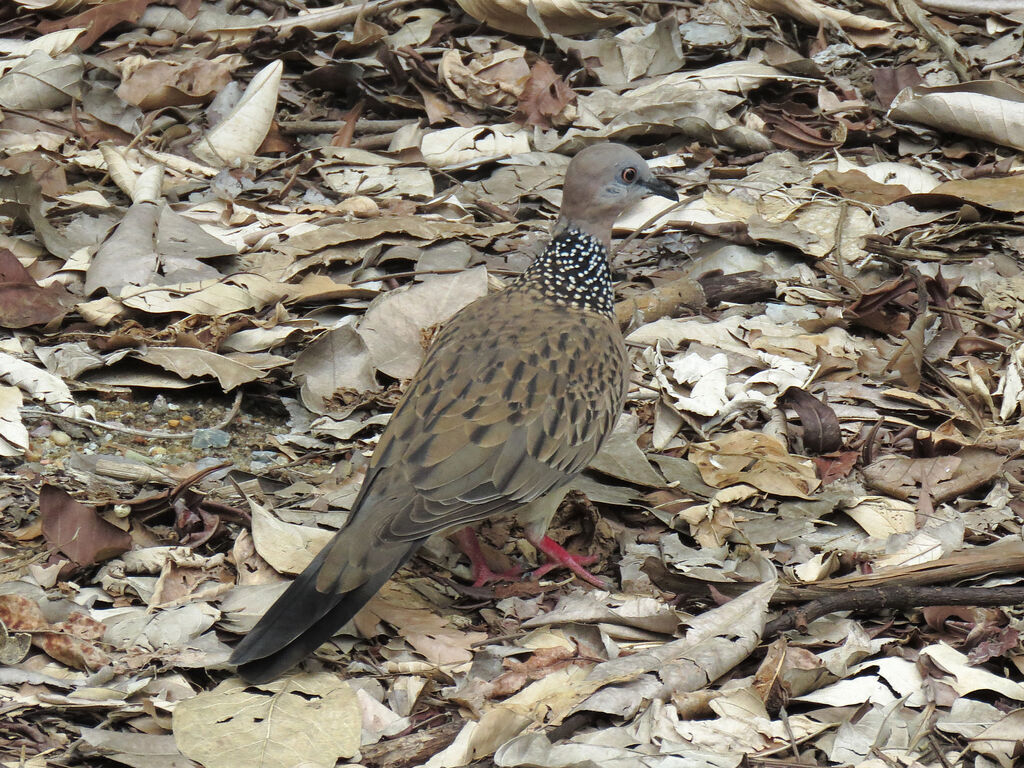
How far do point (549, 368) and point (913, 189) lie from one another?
274cm

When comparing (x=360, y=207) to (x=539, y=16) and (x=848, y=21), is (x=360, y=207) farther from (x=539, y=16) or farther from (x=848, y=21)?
(x=848, y=21)

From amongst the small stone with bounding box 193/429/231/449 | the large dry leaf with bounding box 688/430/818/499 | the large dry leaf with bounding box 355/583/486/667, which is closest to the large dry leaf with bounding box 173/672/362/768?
the large dry leaf with bounding box 355/583/486/667

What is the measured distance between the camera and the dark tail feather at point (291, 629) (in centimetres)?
384

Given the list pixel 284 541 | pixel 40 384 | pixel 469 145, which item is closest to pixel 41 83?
pixel 469 145

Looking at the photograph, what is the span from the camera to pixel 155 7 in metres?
7.68

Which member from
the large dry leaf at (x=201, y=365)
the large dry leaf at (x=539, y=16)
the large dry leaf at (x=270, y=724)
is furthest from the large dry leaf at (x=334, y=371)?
the large dry leaf at (x=539, y=16)

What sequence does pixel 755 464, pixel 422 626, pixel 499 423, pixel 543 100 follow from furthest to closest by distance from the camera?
1. pixel 543 100
2. pixel 755 464
3. pixel 499 423
4. pixel 422 626

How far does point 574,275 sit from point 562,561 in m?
1.15

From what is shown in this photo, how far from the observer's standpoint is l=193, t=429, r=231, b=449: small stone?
16.8 ft

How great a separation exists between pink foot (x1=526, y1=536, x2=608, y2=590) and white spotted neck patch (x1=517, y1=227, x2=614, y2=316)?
951 mm

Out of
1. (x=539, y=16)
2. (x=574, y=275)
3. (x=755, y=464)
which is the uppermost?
(x=539, y=16)

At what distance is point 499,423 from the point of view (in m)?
4.48

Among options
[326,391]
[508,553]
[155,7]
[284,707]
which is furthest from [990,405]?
[155,7]

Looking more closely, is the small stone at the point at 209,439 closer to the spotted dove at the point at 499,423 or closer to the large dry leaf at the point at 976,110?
the spotted dove at the point at 499,423
